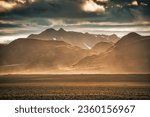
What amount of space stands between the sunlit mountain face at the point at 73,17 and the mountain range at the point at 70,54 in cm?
35

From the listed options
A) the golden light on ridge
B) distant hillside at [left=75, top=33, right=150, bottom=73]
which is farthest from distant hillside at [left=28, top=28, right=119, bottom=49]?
the golden light on ridge

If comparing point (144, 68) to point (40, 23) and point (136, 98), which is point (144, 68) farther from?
point (40, 23)

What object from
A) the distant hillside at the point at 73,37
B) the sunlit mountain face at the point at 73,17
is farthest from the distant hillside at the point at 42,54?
the sunlit mountain face at the point at 73,17

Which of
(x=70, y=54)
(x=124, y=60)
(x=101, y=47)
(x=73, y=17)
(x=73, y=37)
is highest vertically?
(x=73, y=17)

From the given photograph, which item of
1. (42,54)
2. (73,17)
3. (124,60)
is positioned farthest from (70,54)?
(124,60)

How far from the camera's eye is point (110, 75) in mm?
20734

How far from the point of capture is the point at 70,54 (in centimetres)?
1984

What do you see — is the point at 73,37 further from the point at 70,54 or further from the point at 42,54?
the point at 42,54

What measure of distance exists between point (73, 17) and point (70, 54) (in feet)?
7.04

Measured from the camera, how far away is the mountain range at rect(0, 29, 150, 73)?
18.8 metres

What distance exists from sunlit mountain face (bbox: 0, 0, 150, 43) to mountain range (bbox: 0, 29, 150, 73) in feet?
1.15

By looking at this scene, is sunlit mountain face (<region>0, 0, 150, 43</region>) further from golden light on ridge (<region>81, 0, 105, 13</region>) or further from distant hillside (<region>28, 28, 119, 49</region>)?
distant hillside (<region>28, 28, 119, 49</region>)

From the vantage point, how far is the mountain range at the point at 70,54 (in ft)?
61.7

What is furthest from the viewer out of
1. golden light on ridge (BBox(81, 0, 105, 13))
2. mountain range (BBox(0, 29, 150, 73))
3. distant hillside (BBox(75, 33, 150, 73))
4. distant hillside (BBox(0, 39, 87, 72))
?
distant hillside (BBox(0, 39, 87, 72))
